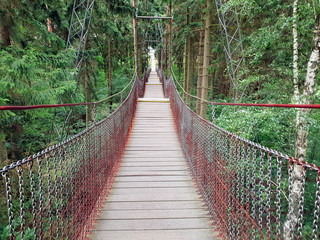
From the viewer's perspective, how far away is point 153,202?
2307 mm

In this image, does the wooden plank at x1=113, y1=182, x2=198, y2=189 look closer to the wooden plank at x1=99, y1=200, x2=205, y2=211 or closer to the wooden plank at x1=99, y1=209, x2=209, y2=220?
the wooden plank at x1=99, y1=200, x2=205, y2=211

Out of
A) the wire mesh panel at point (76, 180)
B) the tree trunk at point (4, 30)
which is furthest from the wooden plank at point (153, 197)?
the tree trunk at point (4, 30)

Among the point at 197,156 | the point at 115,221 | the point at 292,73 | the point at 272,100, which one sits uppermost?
the point at 292,73

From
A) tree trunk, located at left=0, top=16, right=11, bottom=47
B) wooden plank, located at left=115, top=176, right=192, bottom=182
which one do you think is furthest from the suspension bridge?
tree trunk, located at left=0, top=16, right=11, bottom=47

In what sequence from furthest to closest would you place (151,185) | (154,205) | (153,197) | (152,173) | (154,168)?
1. (154,168)
2. (152,173)
3. (151,185)
4. (153,197)
5. (154,205)

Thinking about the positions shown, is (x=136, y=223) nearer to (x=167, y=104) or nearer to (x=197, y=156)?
(x=197, y=156)

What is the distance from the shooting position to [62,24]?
5320mm

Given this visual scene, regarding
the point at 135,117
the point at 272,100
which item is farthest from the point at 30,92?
the point at 272,100

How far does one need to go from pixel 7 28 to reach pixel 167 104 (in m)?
5.09

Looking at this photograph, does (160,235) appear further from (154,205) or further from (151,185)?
(151,185)

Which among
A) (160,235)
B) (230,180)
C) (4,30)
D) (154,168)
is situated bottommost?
(160,235)

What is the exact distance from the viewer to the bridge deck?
6.13 ft

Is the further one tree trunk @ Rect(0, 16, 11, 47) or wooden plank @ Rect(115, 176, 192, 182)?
tree trunk @ Rect(0, 16, 11, 47)

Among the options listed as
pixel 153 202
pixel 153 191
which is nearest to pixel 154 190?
pixel 153 191
